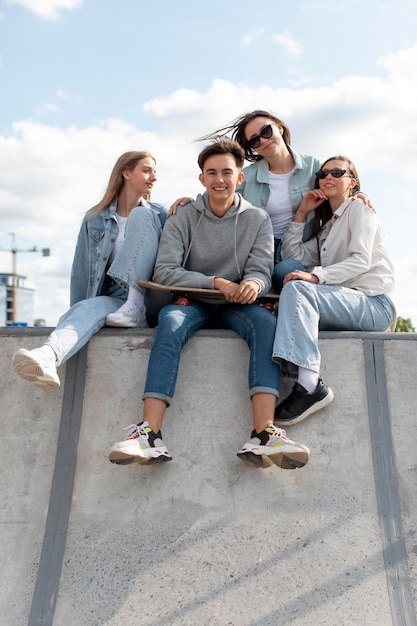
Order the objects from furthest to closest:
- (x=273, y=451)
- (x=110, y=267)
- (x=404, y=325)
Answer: (x=404, y=325), (x=110, y=267), (x=273, y=451)

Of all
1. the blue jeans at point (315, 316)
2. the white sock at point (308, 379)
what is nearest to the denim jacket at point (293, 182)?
the blue jeans at point (315, 316)

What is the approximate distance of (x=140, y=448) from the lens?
338 cm

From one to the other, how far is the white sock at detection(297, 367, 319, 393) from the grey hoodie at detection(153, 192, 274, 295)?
2.38 ft

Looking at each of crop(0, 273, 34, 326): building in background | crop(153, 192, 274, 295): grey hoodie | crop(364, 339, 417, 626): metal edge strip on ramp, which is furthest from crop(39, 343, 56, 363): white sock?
crop(0, 273, 34, 326): building in background

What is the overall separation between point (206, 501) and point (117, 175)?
2.68 meters

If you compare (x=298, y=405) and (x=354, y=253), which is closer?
(x=298, y=405)

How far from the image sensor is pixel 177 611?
3102mm

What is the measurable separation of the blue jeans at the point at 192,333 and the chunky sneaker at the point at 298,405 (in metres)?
0.14

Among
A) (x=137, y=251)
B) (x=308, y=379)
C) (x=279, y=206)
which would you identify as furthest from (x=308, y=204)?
(x=308, y=379)

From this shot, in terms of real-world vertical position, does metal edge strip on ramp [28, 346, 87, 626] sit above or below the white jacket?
below

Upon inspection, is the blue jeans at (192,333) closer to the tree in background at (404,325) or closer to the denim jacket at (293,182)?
the denim jacket at (293,182)

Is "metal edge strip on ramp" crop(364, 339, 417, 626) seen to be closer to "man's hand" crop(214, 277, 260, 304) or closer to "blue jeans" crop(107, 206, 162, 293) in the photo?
"man's hand" crop(214, 277, 260, 304)

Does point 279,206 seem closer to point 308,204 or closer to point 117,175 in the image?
point 308,204

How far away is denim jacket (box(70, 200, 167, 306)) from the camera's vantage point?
474 cm
